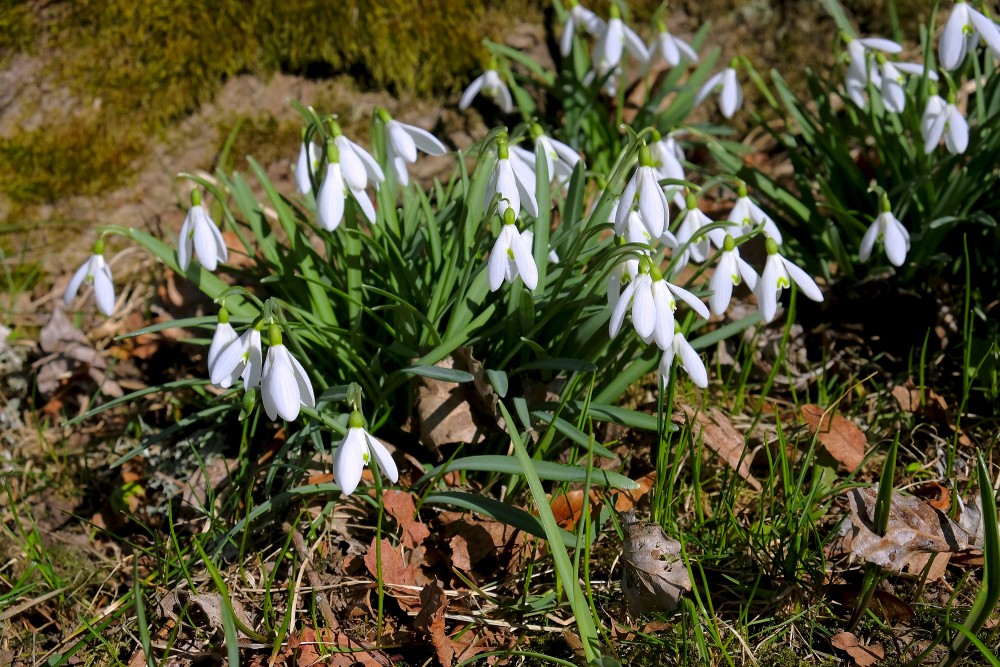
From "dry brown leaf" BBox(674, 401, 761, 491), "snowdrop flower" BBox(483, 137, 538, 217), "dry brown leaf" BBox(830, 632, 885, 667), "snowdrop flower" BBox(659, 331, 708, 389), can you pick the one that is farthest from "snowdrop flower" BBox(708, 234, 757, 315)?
"dry brown leaf" BBox(830, 632, 885, 667)

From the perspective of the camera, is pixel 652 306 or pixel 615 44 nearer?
pixel 652 306

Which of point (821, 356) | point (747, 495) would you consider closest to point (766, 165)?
point (821, 356)

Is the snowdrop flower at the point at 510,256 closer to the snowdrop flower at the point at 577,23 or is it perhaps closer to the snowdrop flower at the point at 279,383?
the snowdrop flower at the point at 279,383

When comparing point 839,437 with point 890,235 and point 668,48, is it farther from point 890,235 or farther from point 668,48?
point 668,48

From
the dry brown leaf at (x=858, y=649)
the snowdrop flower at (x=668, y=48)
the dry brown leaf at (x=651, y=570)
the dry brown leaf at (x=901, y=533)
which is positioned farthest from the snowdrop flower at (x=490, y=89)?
the dry brown leaf at (x=858, y=649)

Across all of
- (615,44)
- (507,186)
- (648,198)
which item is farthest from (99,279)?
(615,44)

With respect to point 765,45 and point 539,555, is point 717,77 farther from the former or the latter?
point 539,555
